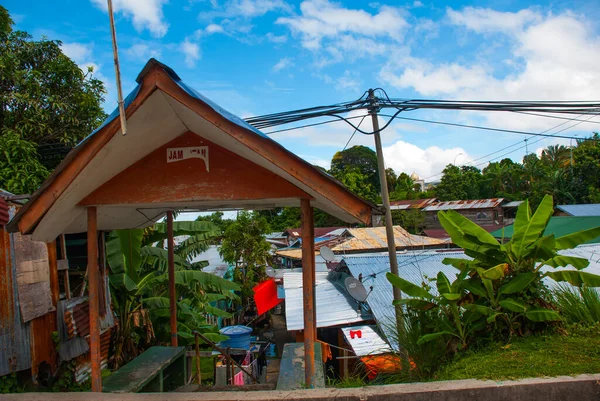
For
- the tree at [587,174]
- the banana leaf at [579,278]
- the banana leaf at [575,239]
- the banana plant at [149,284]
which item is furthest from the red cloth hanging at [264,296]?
the tree at [587,174]

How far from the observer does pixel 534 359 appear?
3162 millimetres

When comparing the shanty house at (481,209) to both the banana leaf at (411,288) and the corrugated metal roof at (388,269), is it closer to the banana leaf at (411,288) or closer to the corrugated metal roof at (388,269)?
the corrugated metal roof at (388,269)

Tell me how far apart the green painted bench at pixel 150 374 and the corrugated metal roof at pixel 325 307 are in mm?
4577

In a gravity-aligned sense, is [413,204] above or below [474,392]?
above

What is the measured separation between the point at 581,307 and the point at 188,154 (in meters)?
3.91

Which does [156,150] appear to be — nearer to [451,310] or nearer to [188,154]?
[188,154]

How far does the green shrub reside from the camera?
3775 mm

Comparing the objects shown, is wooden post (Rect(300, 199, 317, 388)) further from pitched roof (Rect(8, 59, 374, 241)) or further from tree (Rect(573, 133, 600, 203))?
tree (Rect(573, 133, 600, 203))

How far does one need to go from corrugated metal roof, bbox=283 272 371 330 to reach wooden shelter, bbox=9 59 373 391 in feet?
24.7

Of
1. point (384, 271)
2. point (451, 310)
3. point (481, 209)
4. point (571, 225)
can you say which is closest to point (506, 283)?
point (451, 310)

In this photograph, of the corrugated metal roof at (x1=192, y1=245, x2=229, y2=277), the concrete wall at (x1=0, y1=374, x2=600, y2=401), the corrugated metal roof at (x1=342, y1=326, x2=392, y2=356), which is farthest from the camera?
the corrugated metal roof at (x1=192, y1=245, x2=229, y2=277)

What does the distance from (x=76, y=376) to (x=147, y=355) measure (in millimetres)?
2129

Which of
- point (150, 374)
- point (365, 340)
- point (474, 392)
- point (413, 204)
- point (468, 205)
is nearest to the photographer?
point (474, 392)

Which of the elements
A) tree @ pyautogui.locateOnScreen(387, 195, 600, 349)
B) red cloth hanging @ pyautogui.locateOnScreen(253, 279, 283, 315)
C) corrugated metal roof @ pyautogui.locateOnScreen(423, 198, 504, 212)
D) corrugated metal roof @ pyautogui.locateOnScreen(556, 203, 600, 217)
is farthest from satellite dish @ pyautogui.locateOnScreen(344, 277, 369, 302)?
corrugated metal roof @ pyautogui.locateOnScreen(423, 198, 504, 212)
